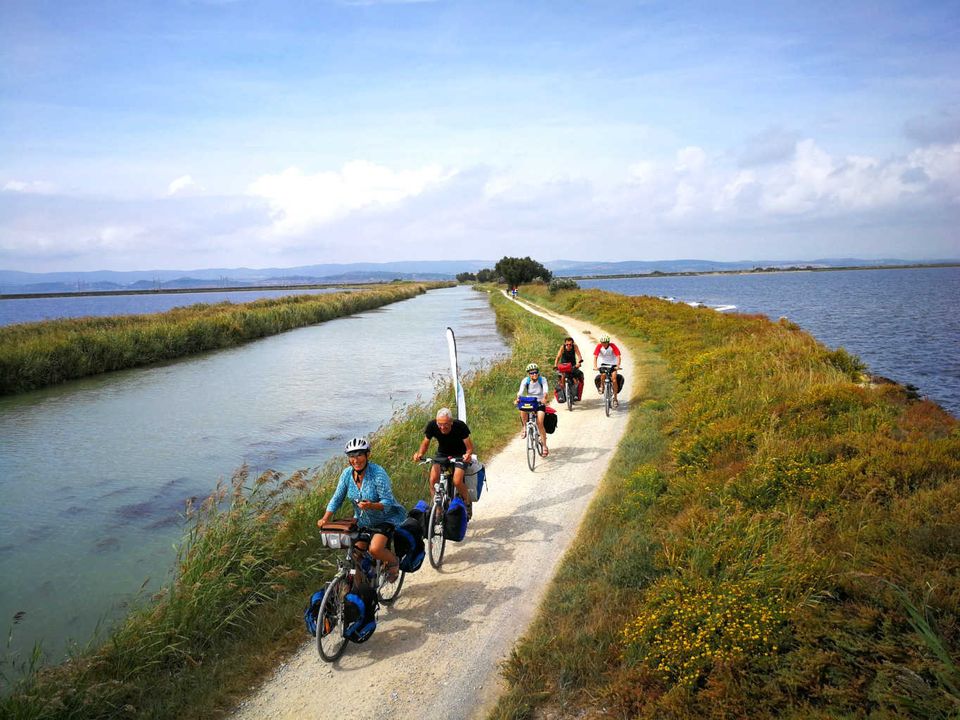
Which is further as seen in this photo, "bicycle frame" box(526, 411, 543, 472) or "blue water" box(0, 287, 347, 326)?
"blue water" box(0, 287, 347, 326)

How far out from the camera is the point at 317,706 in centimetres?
579

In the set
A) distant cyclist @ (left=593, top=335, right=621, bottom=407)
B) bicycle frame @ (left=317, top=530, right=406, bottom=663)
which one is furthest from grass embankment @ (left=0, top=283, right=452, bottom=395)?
bicycle frame @ (left=317, top=530, right=406, bottom=663)

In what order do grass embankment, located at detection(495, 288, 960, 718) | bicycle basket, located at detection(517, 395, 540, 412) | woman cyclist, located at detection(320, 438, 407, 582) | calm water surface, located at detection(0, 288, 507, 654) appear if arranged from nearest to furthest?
grass embankment, located at detection(495, 288, 960, 718) → woman cyclist, located at detection(320, 438, 407, 582) → calm water surface, located at detection(0, 288, 507, 654) → bicycle basket, located at detection(517, 395, 540, 412)

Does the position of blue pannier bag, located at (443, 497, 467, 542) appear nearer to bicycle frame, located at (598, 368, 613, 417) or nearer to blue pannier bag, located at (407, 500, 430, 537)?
blue pannier bag, located at (407, 500, 430, 537)

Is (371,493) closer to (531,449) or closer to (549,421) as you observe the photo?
(531,449)

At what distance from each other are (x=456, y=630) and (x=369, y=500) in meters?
1.86

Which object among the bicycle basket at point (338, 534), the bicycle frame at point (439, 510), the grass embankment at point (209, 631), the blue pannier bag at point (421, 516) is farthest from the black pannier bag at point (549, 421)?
the bicycle basket at point (338, 534)

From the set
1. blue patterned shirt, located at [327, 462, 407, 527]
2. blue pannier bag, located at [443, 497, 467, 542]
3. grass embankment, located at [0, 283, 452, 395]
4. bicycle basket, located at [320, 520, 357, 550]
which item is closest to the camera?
bicycle basket, located at [320, 520, 357, 550]

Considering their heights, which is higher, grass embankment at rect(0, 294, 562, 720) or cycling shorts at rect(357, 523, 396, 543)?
cycling shorts at rect(357, 523, 396, 543)

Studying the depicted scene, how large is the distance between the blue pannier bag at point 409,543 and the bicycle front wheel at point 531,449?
5.15m

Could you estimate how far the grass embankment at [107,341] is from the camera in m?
27.5

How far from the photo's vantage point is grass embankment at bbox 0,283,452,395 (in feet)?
90.1

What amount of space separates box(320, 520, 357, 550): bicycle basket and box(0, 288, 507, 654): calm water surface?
4.80 m

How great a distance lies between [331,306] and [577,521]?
214 ft
